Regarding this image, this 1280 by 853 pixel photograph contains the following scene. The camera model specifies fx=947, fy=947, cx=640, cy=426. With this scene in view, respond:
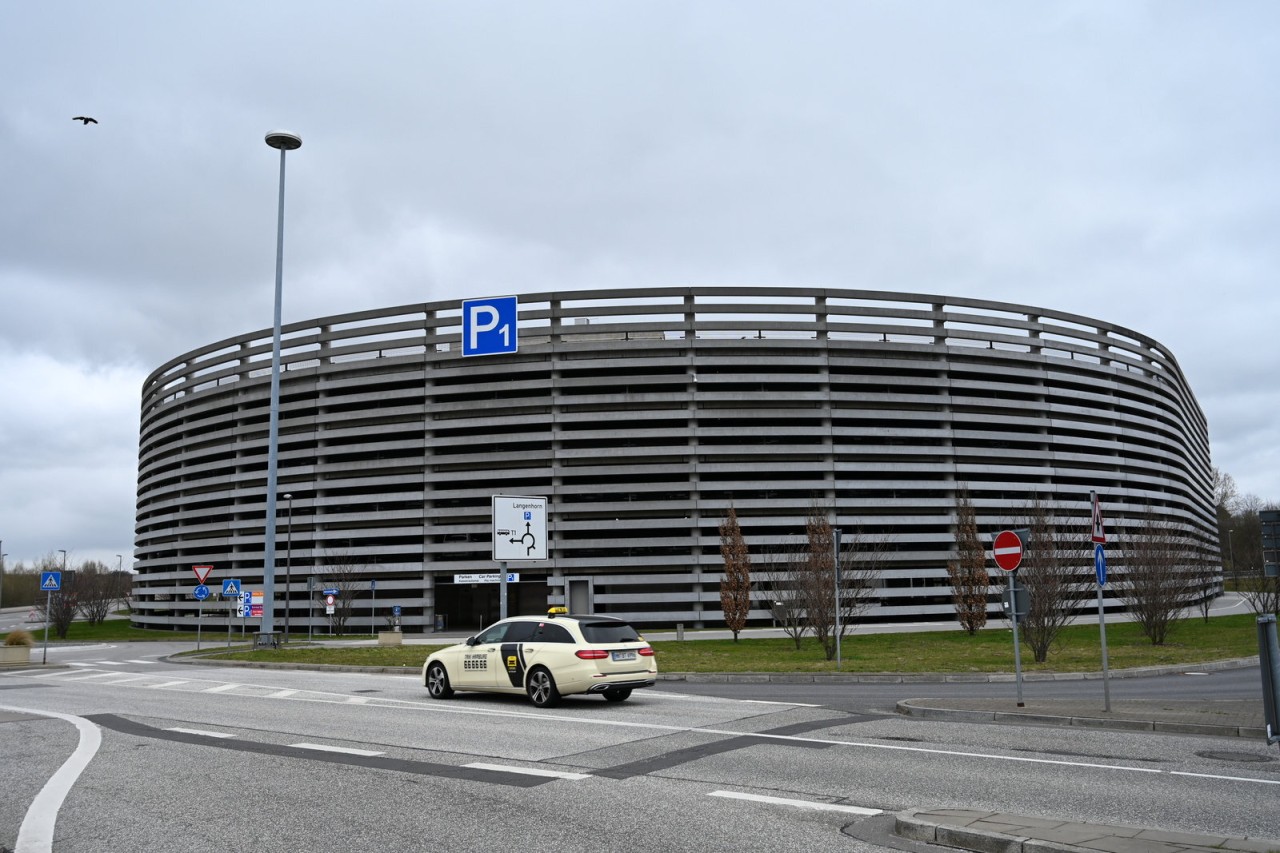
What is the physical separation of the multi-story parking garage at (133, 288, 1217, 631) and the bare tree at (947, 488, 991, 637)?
9001 mm

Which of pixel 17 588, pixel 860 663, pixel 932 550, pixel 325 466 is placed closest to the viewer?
pixel 860 663

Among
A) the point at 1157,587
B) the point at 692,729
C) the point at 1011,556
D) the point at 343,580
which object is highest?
the point at 1011,556

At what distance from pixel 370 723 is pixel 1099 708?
1038 centimetres

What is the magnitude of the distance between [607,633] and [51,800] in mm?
8612

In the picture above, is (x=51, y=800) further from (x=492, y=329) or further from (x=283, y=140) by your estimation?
(x=283, y=140)

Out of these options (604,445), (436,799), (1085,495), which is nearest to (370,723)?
(436,799)

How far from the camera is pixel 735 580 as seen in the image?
1832 inches

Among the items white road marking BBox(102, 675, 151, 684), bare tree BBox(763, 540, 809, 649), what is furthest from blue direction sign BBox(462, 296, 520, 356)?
bare tree BBox(763, 540, 809, 649)

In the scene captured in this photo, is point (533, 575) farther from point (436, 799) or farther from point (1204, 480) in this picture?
point (1204, 480)

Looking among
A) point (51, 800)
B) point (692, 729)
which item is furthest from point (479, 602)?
point (51, 800)

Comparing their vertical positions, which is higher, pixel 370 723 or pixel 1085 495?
pixel 1085 495

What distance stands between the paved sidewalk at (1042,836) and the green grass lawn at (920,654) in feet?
51.9

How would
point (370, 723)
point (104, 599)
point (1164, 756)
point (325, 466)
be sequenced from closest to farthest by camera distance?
1. point (1164, 756)
2. point (370, 723)
3. point (325, 466)
4. point (104, 599)

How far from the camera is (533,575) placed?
62188mm
